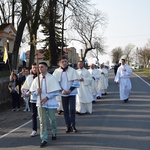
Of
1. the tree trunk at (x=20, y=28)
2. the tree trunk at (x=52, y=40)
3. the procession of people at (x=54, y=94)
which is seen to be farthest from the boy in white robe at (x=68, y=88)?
the tree trunk at (x=52, y=40)

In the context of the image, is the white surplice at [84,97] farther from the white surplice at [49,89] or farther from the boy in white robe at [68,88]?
the white surplice at [49,89]

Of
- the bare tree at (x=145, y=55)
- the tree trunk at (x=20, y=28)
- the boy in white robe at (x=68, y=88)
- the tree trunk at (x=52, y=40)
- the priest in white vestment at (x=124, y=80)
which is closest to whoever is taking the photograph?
the boy in white robe at (x=68, y=88)

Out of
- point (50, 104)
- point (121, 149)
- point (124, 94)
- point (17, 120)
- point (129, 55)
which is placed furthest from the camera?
point (129, 55)

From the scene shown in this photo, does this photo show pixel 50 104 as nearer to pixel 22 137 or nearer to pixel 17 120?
pixel 22 137

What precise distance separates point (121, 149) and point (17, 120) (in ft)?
17.9

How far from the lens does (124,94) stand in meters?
14.8

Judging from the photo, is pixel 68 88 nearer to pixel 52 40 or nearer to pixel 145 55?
pixel 52 40

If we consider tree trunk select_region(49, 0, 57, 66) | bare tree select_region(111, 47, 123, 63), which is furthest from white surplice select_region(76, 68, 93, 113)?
bare tree select_region(111, 47, 123, 63)

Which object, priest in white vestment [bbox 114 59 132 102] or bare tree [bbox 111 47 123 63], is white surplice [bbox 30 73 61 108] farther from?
bare tree [bbox 111 47 123 63]

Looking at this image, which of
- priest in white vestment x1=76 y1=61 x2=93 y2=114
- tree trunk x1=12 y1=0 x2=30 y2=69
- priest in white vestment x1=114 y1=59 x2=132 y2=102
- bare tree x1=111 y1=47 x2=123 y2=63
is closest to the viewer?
priest in white vestment x1=76 y1=61 x2=93 y2=114

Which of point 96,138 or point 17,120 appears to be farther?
point 17,120

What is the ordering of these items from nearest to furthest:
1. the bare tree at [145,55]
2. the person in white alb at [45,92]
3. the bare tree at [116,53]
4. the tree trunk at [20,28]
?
1. the person in white alb at [45,92]
2. the tree trunk at [20,28]
3. the bare tree at [145,55]
4. the bare tree at [116,53]

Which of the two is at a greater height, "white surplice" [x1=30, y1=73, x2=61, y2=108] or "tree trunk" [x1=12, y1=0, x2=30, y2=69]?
"tree trunk" [x1=12, y1=0, x2=30, y2=69]

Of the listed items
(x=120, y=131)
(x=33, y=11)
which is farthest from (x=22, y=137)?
(x=33, y=11)
